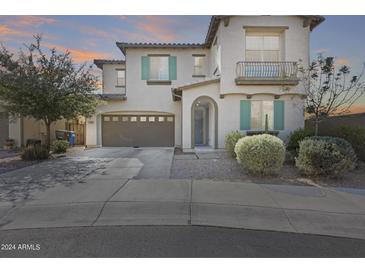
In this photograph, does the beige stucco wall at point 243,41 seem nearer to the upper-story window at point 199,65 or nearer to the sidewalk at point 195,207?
the upper-story window at point 199,65

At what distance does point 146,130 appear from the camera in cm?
1759

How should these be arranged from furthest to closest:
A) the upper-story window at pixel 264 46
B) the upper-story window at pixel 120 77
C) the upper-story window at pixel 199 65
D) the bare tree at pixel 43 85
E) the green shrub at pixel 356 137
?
the upper-story window at pixel 120 77 → the upper-story window at pixel 199 65 → the upper-story window at pixel 264 46 → the bare tree at pixel 43 85 → the green shrub at pixel 356 137

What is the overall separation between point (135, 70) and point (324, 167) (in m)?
12.9

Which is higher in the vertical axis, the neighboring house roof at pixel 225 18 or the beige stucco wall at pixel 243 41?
the neighboring house roof at pixel 225 18

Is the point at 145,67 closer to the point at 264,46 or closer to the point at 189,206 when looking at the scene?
the point at 264,46

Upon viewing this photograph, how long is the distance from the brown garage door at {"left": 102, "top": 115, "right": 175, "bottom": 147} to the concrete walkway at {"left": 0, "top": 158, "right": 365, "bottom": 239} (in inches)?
402

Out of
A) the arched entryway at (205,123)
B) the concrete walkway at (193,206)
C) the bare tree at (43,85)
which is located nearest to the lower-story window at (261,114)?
the arched entryway at (205,123)

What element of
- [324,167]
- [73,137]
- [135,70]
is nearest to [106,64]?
[135,70]

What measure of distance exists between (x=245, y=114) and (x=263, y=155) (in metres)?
6.39

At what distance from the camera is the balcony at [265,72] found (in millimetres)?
13539

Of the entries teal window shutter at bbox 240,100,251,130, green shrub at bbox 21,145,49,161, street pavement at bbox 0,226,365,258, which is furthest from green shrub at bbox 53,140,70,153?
street pavement at bbox 0,226,365,258

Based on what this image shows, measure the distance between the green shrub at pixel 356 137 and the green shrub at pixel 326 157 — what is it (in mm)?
2294

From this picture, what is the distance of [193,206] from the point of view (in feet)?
17.9

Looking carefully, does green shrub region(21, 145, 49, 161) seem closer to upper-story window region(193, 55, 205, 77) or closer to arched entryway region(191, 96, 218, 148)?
arched entryway region(191, 96, 218, 148)
